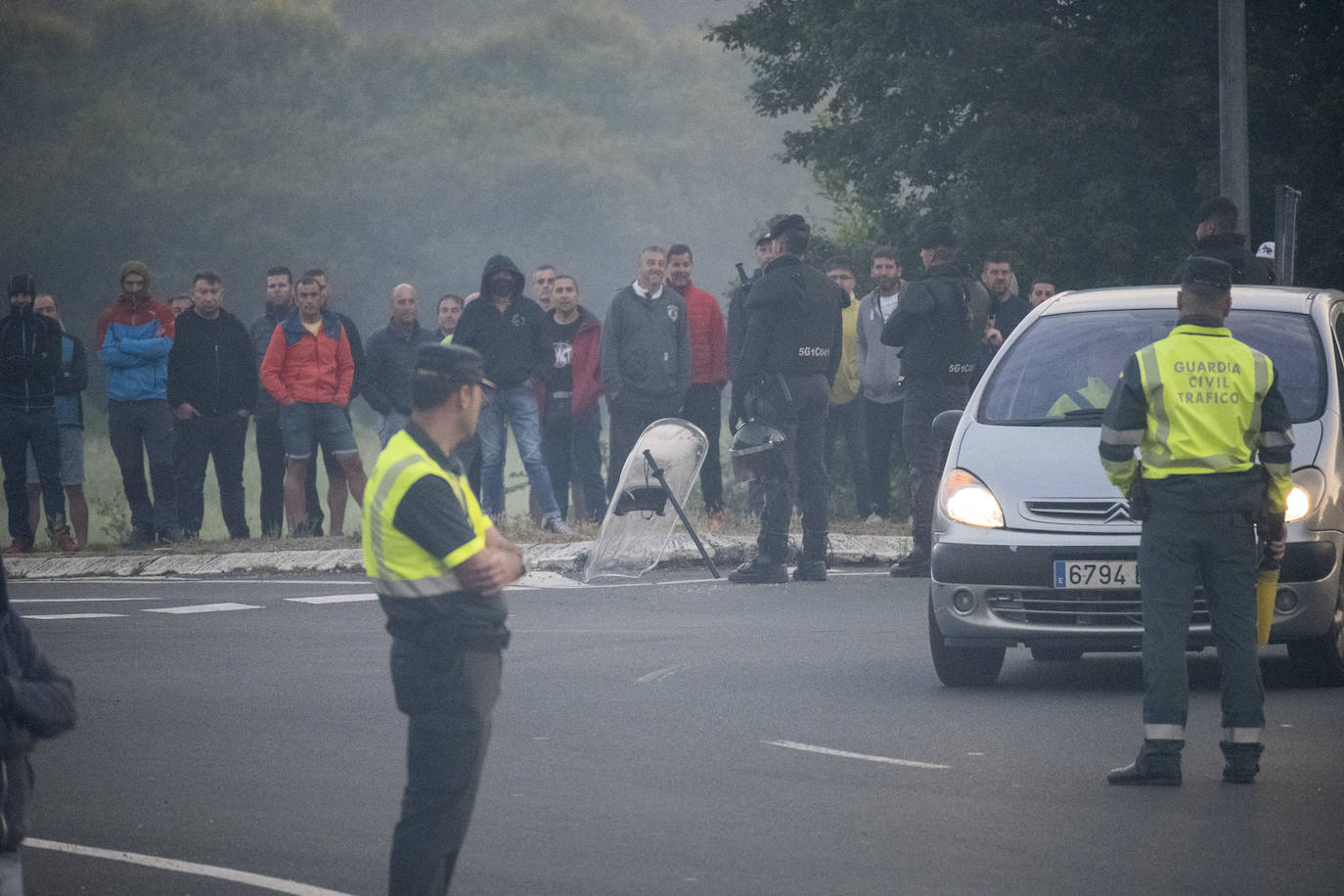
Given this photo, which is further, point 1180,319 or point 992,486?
point 992,486

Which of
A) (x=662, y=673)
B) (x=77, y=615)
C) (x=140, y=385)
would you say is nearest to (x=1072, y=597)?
(x=662, y=673)

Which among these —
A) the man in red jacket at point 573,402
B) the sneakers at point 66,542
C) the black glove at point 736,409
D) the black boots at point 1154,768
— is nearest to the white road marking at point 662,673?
the black boots at point 1154,768

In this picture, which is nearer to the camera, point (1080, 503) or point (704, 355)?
point (1080, 503)

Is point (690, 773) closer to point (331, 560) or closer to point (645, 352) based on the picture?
point (331, 560)

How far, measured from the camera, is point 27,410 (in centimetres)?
1881

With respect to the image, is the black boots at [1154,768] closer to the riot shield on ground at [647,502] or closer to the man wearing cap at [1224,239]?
the man wearing cap at [1224,239]

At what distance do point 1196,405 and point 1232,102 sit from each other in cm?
1064

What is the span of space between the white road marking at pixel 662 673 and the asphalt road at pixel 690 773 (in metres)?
0.02

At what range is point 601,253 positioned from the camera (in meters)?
80.0

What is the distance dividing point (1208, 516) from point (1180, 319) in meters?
0.77

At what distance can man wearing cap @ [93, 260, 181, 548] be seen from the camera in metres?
18.7

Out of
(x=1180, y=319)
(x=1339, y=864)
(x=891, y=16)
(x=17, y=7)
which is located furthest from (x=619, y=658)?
(x=17, y=7)

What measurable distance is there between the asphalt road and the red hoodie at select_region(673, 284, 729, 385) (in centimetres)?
591

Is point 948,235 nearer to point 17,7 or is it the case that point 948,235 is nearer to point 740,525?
point 740,525
